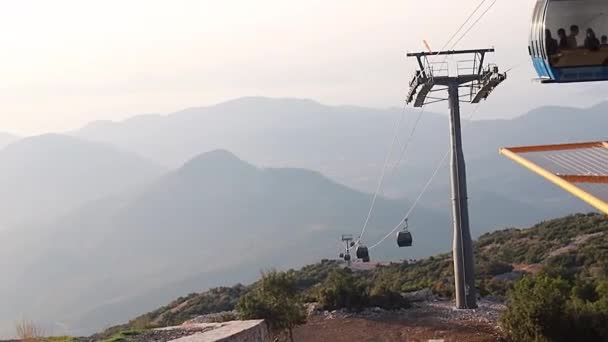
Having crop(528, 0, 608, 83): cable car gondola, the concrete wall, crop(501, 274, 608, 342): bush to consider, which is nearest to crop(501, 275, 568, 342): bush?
crop(501, 274, 608, 342): bush

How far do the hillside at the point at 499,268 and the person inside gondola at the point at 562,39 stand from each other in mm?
13930

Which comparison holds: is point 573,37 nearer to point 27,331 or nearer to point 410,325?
point 410,325

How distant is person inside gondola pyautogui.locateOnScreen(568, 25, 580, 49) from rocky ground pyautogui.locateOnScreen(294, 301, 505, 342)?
1021cm

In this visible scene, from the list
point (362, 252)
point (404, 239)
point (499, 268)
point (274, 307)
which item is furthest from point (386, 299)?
point (499, 268)

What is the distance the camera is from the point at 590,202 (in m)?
10.3

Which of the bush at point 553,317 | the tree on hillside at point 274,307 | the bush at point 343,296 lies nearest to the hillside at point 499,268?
the bush at point 343,296

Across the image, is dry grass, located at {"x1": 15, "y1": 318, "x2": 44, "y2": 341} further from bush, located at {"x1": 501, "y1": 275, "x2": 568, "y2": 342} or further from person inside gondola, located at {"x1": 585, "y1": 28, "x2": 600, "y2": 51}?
person inside gondola, located at {"x1": 585, "y1": 28, "x2": 600, "y2": 51}

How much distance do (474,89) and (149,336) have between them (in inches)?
636

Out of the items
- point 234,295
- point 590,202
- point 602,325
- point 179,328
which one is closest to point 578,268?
point 602,325

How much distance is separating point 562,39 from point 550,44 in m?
0.29

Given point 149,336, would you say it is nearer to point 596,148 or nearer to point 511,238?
point 596,148

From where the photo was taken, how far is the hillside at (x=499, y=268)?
35291mm

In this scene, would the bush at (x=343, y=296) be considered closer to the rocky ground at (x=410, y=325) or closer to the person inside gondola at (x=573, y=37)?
the rocky ground at (x=410, y=325)

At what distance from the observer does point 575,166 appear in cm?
1441
